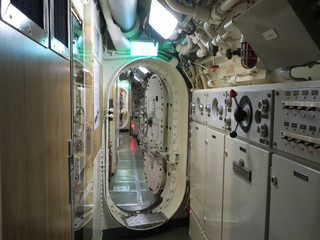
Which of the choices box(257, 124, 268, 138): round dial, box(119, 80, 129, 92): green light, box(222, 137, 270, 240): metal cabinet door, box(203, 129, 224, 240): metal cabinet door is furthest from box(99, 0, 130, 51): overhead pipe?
box(119, 80, 129, 92): green light

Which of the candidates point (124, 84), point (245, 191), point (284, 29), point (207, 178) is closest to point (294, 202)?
point (245, 191)

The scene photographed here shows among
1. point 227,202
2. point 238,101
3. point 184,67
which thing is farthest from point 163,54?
point 227,202

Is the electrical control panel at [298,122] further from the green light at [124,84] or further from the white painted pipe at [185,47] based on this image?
the green light at [124,84]

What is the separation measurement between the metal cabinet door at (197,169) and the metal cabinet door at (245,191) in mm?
701

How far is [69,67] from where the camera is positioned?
4.64 ft

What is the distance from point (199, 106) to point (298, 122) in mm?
1775

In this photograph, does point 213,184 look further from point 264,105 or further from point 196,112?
point 264,105

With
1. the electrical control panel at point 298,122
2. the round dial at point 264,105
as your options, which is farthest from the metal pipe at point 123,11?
the electrical control panel at point 298,122

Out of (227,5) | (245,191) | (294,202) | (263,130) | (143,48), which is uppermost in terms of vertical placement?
(143,48)

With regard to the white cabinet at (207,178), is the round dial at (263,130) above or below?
above

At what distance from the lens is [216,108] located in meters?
2.46

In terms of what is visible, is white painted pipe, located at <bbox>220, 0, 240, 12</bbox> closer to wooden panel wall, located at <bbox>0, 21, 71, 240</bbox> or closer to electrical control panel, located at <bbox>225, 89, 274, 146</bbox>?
electrical control panel, located at <bbox>225, 89, 274, 146</bbox>

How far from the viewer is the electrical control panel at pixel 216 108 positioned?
2234 millimetres

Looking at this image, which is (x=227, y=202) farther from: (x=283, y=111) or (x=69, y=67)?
(x=69, y=67)
